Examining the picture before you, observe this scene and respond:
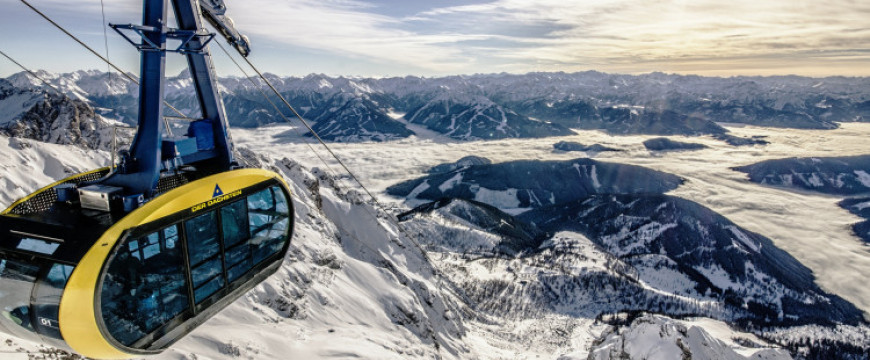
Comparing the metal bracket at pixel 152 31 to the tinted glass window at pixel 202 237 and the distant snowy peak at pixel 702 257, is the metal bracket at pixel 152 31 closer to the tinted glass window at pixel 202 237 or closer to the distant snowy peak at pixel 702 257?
the tinted glass window at pixel 202 237

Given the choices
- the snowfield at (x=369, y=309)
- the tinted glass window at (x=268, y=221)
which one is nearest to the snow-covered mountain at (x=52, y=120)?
the snowfield at (x=369, y=309)

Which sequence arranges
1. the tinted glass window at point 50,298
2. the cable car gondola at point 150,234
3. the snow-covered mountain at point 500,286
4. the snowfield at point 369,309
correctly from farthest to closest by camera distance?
1. the snow-covered mountain at point 500,286
2. the snowfield at point 369,309
3. the cable car gondola at point 150,234
4. the tinted glass window at point 50,298

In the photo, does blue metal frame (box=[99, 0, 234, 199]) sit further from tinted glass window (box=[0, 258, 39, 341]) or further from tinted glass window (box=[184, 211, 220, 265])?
tinted glass window (box=[0, 258, 39, 341])

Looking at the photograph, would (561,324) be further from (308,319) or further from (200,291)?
(200,291)

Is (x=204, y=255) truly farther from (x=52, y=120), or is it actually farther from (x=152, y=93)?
(x=52, y=120)

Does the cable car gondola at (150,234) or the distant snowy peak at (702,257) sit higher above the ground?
the cable car gondola at (150,234)

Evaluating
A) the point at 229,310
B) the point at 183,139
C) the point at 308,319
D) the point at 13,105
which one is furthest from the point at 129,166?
the point at 13,105

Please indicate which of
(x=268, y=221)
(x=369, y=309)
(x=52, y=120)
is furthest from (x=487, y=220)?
(x=268, y=221)
